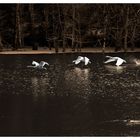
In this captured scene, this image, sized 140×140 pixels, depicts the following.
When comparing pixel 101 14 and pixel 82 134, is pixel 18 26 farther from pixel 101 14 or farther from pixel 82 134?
pixel 82 134

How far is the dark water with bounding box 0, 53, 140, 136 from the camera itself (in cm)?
710

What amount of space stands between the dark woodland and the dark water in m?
4.85

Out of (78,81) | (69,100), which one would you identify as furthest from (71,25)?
(69,100)

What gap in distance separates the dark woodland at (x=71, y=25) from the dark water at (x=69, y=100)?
4.85 metres

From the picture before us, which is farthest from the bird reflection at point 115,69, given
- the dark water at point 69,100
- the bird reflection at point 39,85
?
the bird reflection at point 39,85

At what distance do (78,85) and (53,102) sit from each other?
64.0 inches

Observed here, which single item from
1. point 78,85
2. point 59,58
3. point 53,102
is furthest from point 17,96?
point 59,58

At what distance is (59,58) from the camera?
14859 mm

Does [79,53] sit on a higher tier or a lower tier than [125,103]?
lower

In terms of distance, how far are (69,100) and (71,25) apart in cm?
959

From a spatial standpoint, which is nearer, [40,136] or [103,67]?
[40,136]

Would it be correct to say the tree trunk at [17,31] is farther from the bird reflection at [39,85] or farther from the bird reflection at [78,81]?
the bird reflection at [39,85]

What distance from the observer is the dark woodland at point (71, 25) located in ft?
59.2

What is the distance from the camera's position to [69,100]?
8852 millimetres
